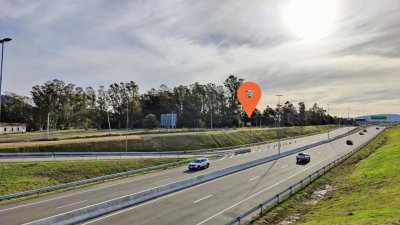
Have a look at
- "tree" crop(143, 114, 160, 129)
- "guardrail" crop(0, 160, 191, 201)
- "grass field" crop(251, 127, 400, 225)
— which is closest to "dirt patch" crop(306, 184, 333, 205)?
"grass field" crop(251, 127, 400, 225)

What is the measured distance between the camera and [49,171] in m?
38.4

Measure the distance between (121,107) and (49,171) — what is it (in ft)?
365

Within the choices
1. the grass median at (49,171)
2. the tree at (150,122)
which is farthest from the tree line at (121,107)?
the grass median at (49,171)

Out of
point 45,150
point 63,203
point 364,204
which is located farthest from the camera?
point 45,150

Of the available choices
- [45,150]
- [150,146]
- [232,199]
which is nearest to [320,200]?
[232,199]

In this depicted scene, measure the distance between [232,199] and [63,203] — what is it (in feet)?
44.8

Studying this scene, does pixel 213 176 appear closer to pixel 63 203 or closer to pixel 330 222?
pixel 63 203

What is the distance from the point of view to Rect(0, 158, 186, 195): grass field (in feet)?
111

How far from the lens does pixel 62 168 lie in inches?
1572

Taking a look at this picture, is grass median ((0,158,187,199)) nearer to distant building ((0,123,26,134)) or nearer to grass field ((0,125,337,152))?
grass field ((0,125,337,152))

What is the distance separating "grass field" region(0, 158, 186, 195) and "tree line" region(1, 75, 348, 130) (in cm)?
5440

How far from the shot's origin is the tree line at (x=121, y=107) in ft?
414

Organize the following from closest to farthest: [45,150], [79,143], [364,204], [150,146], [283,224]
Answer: [283,224] → [364,204] → [45,150] → [79,143] → [150,146]

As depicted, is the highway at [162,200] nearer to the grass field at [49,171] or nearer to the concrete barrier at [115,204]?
the concrete barrier at [115,204]
